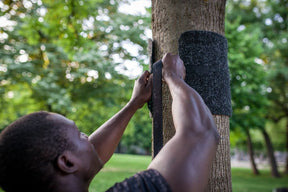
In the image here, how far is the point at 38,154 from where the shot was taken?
138cm

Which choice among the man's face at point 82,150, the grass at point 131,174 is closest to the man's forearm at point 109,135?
the man's face at point 82,150

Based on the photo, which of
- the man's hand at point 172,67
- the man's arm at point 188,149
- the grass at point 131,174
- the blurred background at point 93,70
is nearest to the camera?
the man's arm at point 188,149

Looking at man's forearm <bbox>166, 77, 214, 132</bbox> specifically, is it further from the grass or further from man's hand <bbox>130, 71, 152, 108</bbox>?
the grass

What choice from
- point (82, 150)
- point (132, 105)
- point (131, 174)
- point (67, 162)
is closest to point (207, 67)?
point (132, 105)

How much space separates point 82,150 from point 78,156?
0.15 ft

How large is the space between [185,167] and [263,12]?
21.9m

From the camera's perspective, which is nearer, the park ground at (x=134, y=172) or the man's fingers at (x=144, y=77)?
the man's fingers at (x=144, y=77)

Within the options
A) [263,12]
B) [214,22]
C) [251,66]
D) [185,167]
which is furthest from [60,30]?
[263,12]

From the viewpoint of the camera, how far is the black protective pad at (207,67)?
203 cm

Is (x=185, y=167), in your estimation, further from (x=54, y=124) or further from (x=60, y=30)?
(x=60, y=30)

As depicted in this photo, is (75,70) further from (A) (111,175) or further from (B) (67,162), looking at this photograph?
(B) (67,162)

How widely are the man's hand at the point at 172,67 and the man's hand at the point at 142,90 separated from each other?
318mm

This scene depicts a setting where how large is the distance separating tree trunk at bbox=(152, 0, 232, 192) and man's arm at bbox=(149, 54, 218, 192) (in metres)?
0.65

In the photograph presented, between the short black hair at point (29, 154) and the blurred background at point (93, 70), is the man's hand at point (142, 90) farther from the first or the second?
the blurred background at point (93, 70)
